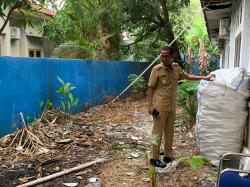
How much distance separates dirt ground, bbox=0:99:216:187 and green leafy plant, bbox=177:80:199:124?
1.08 feet

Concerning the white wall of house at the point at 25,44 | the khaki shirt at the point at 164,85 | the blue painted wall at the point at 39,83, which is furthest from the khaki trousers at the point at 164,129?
the white wall of house at the point at 25,44

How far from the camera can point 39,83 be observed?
26.1ft

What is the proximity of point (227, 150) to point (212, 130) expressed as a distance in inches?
13.7

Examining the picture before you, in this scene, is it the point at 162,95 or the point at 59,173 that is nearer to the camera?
the point at 59,173

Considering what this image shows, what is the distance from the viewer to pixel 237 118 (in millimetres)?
5051

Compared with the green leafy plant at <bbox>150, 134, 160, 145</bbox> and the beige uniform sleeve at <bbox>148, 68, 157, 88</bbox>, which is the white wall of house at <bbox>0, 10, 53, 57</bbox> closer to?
the beige uniform sleeve at <bbox>148, 68, 157, 88</bbox>

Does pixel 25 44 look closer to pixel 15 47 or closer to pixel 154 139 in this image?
pixel 15 47

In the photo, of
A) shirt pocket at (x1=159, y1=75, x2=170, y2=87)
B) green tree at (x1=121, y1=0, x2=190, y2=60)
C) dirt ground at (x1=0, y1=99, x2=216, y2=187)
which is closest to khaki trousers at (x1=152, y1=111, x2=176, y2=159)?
dirt ground at (x1=0, y1=99, x2=216, y2=187)

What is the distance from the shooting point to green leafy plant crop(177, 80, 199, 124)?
24.7ft

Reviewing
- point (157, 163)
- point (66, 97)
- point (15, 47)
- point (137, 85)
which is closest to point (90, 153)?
point (157, 163)

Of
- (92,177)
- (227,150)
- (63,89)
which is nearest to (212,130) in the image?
(227,150)

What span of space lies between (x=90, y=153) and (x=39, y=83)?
2.66 m

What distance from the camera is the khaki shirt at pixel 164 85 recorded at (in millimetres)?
5027

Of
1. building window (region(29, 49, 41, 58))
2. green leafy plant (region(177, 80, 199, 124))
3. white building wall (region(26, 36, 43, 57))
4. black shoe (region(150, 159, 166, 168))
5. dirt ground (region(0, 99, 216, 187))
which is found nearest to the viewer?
dirt ground (region(0, 99, 216, 187))
